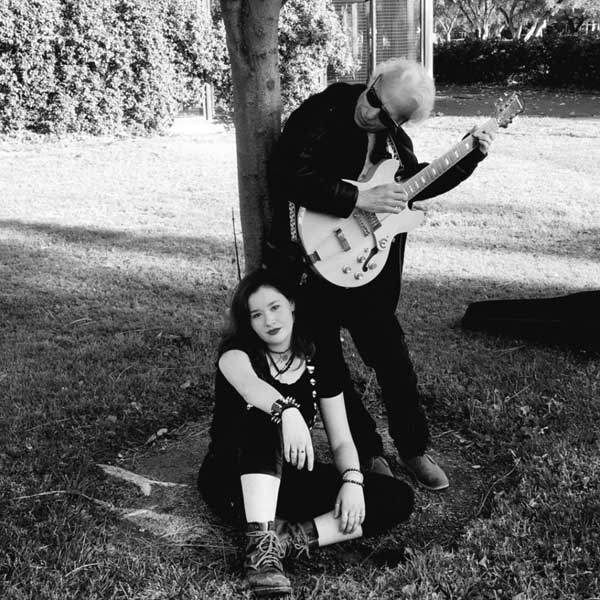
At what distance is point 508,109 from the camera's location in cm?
383

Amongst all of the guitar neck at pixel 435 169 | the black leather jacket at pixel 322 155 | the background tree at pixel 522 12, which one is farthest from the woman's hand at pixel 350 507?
the background tree at pixel 522 12

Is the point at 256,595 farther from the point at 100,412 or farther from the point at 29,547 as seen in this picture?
the point at 100,412

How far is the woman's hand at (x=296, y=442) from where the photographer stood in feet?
9.14

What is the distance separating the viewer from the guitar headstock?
3812mm

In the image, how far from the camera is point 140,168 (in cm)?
1081

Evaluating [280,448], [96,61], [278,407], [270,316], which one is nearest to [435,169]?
[270,316]

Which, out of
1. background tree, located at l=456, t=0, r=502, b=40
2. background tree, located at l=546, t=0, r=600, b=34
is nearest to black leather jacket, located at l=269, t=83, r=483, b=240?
background tree, located at l=546, t=0, r=600, b=34

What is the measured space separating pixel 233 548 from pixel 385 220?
1480 millimetres

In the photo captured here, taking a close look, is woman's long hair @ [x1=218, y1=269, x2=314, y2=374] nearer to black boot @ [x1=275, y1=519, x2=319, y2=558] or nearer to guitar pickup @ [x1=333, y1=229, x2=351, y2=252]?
guitar pickup @ [x1=333, y1=229, x2=351, y2=252]

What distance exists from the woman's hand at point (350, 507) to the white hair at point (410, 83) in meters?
1.50

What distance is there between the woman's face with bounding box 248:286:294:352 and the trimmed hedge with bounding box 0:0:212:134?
33.3 feet

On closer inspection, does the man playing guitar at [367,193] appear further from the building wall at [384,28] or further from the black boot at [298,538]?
the building wall at [384,28]

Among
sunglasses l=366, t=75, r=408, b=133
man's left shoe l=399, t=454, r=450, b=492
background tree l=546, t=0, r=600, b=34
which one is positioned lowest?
man's left shoe l=399, t=454, r=450, b=492

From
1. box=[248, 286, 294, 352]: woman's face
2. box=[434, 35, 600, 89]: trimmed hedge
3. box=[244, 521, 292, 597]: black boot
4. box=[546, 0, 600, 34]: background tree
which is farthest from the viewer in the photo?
box=[546, 0, 600, 34]: background tree
